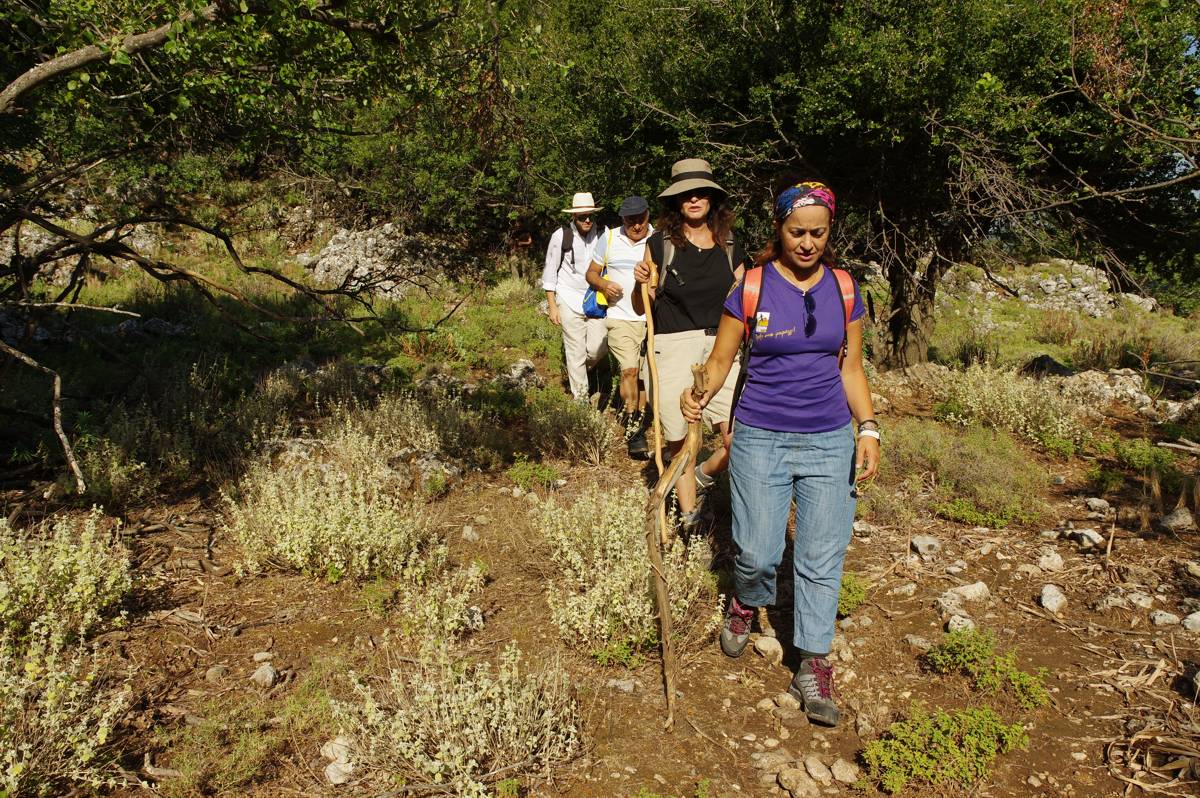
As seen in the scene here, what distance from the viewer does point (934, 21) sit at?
7.13 m

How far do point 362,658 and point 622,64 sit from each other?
805 cm

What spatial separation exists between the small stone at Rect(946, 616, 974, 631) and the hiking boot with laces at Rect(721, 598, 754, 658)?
3.72ft

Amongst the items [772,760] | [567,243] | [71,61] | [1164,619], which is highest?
[71,61]

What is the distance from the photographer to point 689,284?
4.62 m

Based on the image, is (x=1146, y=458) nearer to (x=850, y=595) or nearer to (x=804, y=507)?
(x=850, y=595)

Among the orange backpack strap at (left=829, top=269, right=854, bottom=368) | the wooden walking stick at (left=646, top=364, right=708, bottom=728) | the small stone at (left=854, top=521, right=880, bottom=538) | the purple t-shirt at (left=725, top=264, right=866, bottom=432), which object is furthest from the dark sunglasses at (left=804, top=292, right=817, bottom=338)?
the small stone at (left=854, top=521, right=880, bottom=538)

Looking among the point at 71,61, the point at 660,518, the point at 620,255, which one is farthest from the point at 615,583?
→ the point at 71,61

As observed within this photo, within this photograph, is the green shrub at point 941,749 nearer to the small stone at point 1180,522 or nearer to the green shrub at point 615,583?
the green shrub at point 615,583

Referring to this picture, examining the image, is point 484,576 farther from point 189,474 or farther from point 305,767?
point 189,474

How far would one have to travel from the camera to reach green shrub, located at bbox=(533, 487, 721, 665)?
391cm

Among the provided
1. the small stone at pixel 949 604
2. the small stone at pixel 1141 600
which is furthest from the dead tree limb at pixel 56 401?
the small stone at pixel 1141 600

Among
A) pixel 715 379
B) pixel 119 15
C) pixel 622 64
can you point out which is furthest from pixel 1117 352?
pixel 119 15

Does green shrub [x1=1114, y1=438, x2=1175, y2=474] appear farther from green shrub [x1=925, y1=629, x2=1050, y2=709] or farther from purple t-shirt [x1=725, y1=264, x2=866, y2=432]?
purple t-shirt [x1=725, y1=264, x2=866, y2=432]

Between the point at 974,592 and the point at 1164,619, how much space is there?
Answer: 3.07 ft
